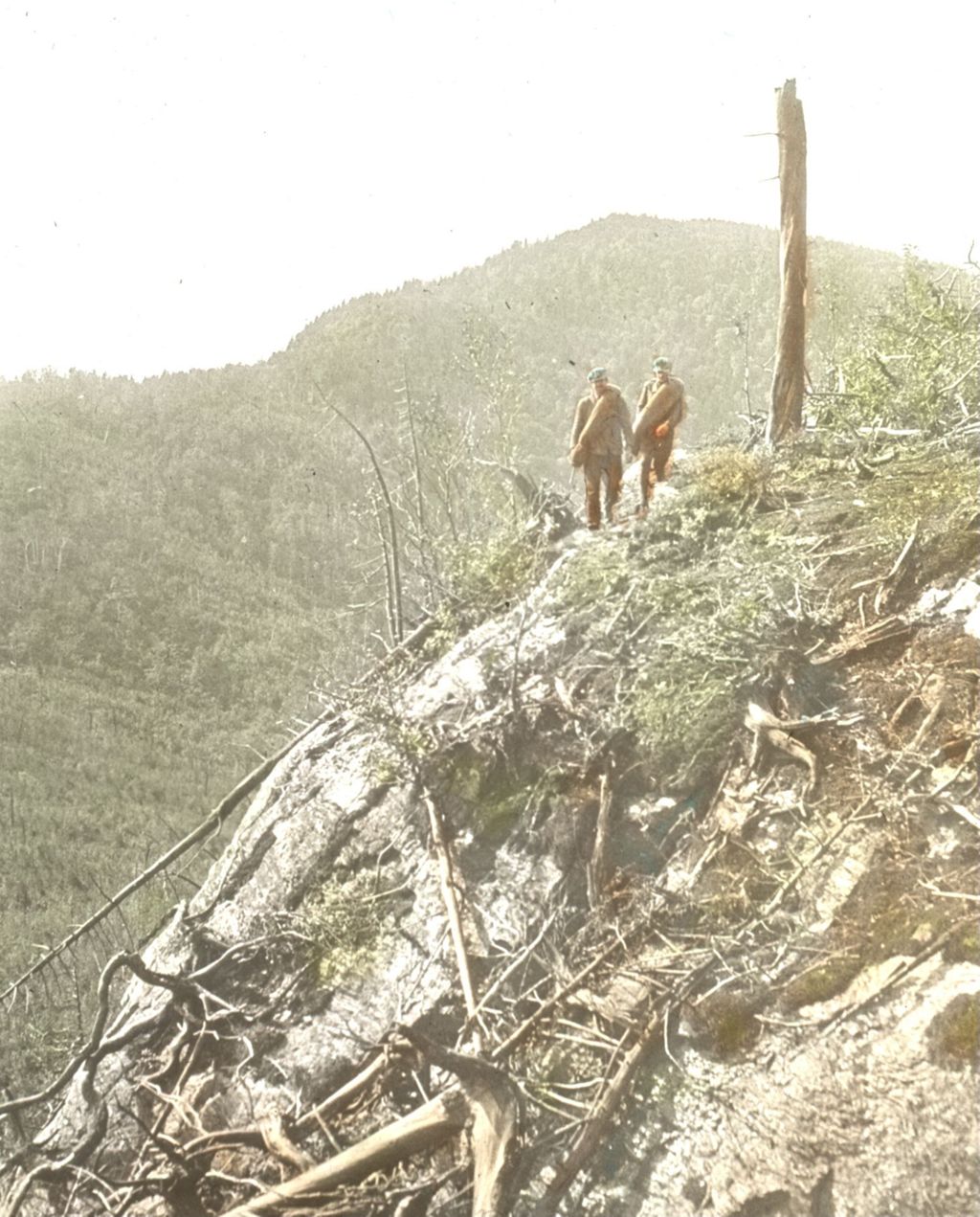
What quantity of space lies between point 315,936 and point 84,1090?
6.00ft

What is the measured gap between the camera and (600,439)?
24.3 feet

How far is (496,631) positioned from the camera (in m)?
6.19

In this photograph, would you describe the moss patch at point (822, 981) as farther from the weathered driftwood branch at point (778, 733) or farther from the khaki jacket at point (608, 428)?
the khaki jacket at point (608, 428)

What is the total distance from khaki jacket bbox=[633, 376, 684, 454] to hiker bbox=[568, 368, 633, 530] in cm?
11

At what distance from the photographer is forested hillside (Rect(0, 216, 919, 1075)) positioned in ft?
150

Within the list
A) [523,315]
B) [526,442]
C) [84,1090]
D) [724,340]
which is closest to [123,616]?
[526,442]

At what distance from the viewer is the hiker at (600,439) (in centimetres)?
735

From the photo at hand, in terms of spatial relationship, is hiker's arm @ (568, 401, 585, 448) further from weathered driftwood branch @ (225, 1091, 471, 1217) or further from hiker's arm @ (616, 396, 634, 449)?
weathered driftwood branch @ (225, 1091, 471, 1217)

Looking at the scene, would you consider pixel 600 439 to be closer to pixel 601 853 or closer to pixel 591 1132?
pixel 601 853

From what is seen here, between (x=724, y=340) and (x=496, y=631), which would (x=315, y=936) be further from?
(x=724, y=340)

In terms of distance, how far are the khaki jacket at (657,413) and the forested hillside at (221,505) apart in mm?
33414

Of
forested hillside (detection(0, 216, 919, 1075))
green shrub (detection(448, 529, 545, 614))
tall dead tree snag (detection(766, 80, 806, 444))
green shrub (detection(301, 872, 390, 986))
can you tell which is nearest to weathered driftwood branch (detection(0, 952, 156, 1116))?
green shrub (detection(301, 872, 390, 986))

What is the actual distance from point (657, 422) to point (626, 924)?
4.73 metres

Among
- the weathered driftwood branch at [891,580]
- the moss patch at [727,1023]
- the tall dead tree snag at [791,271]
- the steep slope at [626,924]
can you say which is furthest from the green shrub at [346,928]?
the tall dead tree snag at [791,271]
